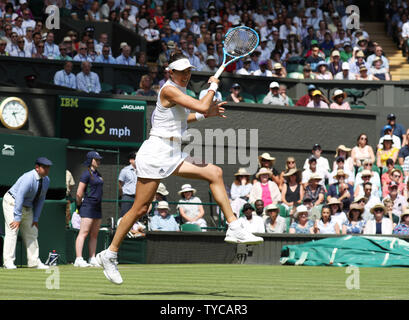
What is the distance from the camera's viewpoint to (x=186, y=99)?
25.4 feet

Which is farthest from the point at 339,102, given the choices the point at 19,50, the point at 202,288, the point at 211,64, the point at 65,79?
the point at 202,288

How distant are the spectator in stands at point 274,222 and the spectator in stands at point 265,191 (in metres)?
0.85

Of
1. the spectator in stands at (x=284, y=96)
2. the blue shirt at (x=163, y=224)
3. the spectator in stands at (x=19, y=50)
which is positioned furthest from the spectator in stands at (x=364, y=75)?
the spectator in stands at (x=19, y=50)

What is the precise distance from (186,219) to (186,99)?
992cm

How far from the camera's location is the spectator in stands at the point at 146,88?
19812 millimetres

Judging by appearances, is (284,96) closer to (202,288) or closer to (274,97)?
(274,97)

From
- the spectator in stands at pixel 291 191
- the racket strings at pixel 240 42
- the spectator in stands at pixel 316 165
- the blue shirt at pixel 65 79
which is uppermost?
the blue shirt at pixel 65 79

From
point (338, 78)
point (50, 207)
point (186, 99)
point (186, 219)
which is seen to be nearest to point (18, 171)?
point (50, 207)

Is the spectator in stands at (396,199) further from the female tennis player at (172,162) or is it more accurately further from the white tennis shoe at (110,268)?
the white tennis shoe at (110,268)

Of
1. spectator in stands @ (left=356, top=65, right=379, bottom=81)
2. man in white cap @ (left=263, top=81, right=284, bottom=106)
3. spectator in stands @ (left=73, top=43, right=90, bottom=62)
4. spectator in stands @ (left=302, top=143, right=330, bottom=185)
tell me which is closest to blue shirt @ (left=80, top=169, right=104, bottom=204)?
spectator in stands @ (left=302, top=143, right=330, bottom=185)

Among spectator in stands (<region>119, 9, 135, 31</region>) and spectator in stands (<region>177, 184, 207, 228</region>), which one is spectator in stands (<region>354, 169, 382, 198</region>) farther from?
spectator in stands (<region>119, 9, 135, 31</region>)

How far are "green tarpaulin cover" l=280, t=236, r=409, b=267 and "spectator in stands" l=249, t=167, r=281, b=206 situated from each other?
240cm

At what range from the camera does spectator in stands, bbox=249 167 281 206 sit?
1784 centimetres
